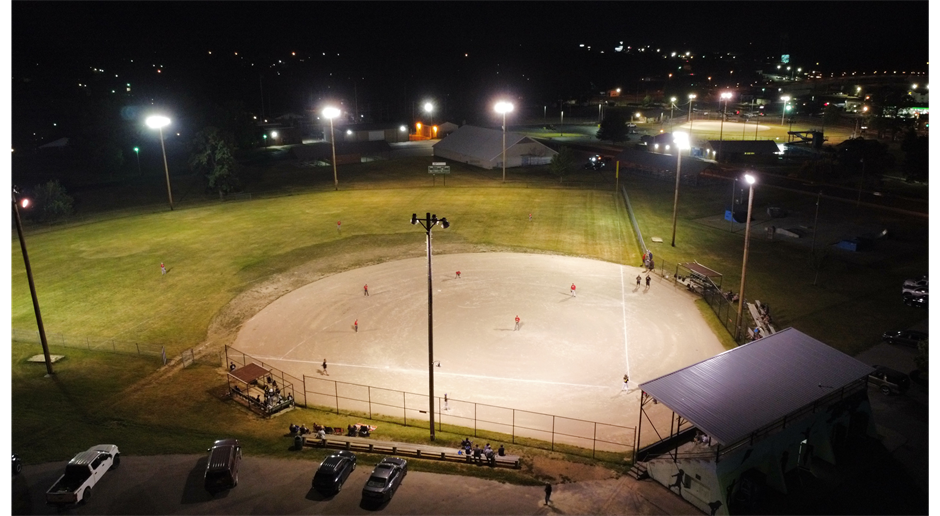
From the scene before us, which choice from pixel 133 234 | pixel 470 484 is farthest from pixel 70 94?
A: pixel 470 484

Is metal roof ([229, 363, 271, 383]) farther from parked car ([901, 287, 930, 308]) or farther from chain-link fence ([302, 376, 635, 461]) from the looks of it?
parked car ([901, 287, 930, 308])

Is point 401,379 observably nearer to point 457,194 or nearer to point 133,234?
point 133,234

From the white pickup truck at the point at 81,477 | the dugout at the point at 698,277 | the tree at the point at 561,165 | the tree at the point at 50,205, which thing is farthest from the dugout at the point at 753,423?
the tree at the point at 50,205

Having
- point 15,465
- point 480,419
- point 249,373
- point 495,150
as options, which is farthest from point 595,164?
point 15,465

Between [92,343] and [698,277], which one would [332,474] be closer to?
[92,343]

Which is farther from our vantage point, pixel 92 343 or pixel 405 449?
pixel 92 343
